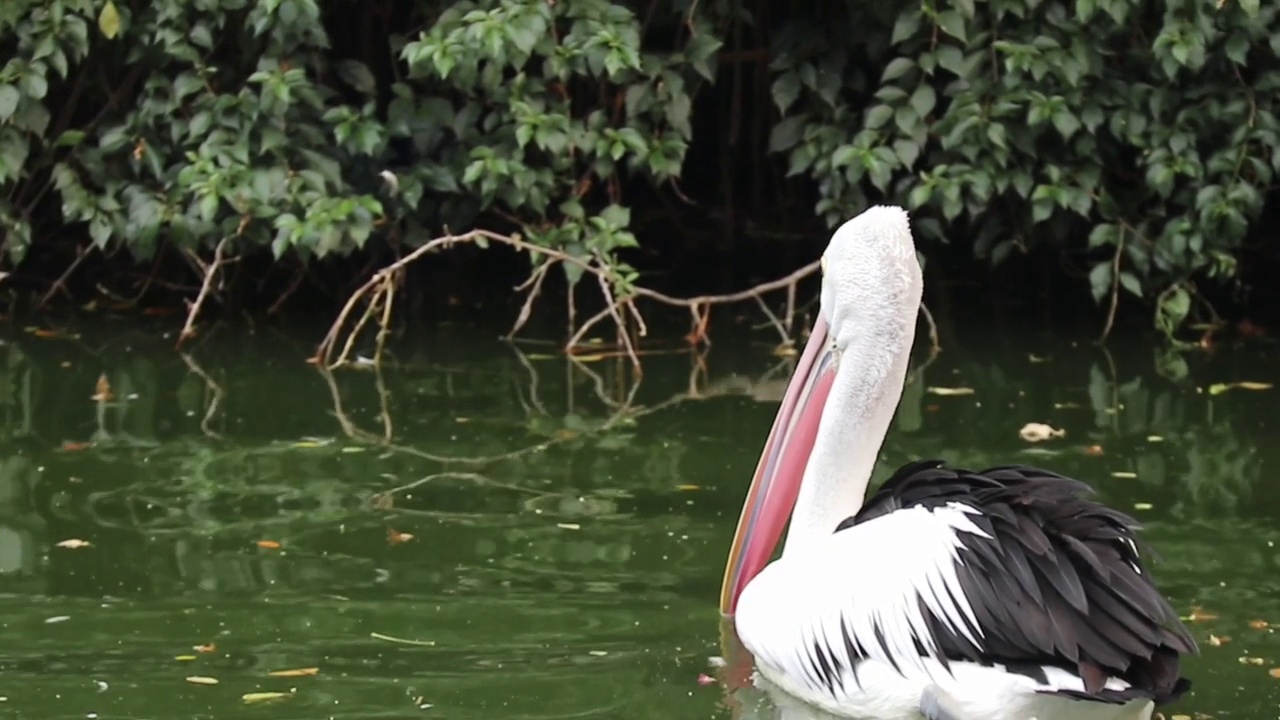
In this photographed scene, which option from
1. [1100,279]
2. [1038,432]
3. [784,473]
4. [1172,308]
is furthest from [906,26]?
[784,473]

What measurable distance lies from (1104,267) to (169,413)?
3.65 metres

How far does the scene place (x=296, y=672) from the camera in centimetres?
438

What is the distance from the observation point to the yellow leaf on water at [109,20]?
783 cm

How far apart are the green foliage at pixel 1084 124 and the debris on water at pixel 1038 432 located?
1.29m

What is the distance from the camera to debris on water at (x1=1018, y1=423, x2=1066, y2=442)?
643 centimetres

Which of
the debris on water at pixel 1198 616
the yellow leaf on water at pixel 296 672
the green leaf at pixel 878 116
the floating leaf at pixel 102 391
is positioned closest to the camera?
the yellow leaf on water at pixel 296 672

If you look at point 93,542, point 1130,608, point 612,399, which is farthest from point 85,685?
point 612,399

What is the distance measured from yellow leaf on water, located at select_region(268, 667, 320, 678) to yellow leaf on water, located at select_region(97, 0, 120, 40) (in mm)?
4137

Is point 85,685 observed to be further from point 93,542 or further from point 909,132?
point 909,132

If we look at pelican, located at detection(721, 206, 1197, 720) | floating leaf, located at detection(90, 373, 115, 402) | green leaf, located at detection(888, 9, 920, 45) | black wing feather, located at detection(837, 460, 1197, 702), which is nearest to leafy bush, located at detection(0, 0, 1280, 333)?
green leaf, located at detection(888, 9, 920, 45)

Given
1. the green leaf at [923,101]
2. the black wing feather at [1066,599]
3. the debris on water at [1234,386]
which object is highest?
the green leaf at [923,101]

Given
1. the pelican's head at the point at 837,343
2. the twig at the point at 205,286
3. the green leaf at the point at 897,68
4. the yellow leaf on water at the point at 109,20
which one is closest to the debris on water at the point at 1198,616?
the pelican's head at the point at 837,343

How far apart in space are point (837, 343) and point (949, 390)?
2777 mm

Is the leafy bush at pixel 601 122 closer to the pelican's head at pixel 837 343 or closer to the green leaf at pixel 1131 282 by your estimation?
the green leaf at pixel 1131 282
